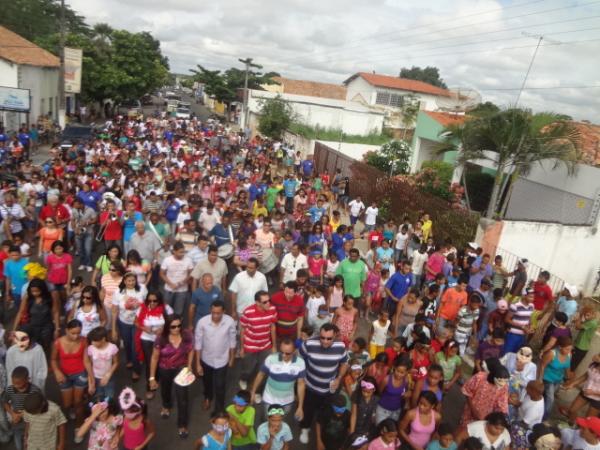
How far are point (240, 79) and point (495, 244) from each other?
125 ft

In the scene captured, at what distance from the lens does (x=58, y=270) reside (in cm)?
639

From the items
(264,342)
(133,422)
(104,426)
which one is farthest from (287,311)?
(104,426)

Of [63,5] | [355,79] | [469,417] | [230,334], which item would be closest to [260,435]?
[230,334]

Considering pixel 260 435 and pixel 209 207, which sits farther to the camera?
pixel 209 207

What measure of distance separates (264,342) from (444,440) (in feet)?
7.27

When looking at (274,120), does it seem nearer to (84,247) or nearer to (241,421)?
(84,247)

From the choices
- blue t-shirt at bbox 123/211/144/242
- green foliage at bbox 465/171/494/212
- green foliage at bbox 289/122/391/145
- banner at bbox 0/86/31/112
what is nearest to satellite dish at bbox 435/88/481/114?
green foliage at bbox 289/122/391/145

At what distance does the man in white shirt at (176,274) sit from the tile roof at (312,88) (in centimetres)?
5255

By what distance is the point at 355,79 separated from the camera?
194 ft

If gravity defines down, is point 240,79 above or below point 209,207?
above

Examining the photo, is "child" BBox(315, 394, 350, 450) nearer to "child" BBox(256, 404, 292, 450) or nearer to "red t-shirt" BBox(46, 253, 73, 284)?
"child" BBox(256, 404, 292, 450)

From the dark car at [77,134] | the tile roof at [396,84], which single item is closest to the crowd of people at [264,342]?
the dark car at [77,134]

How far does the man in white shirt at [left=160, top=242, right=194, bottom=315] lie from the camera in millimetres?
6664

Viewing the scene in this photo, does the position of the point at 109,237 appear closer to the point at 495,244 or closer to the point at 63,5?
the point at 495,244
